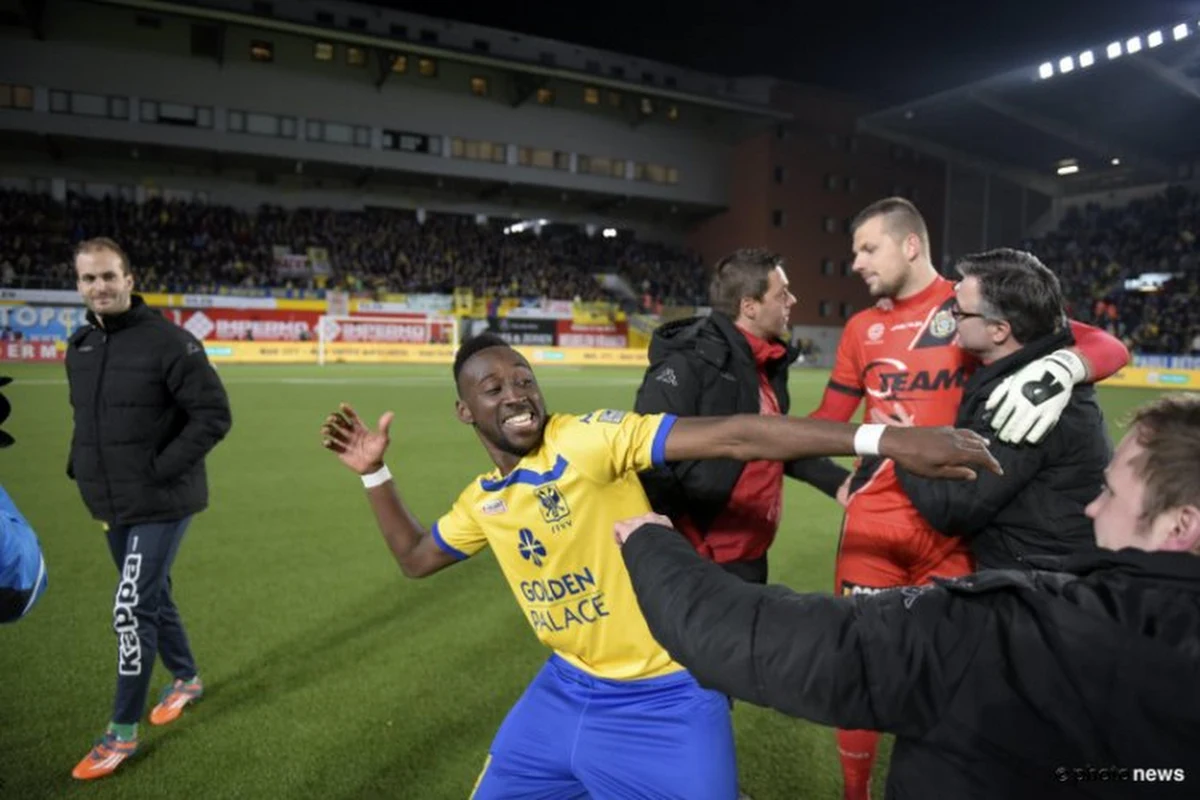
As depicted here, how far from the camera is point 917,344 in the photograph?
3557 millimetres

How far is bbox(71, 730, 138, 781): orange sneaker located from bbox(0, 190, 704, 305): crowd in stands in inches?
1304

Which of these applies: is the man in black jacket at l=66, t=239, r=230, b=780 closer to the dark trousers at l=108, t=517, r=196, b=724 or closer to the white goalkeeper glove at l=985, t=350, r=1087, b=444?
the dark trousers at l=108, t=517, r=196, b=724

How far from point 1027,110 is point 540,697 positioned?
42.9m

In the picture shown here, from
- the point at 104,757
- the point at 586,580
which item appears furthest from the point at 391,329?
the point at 586,580

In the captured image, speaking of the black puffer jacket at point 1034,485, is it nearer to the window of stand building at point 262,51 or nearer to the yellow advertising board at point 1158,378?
the yellow advertising board at point 1158,378

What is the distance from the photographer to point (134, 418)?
12.6ft

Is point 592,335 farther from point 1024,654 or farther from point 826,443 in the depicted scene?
point 1024,654

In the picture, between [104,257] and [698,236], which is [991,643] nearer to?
[104,257]

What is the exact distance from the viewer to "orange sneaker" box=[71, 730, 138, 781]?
346 cm

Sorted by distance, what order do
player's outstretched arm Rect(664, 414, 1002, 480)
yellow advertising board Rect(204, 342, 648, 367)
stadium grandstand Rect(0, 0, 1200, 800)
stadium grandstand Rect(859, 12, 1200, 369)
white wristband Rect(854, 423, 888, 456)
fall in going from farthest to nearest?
stadium grandstand Rect(859, 12, 1200, 369) → yellow advertising board Rect(204, 342, 648, 367) → stadium grandstand Rect(0, 0, 1200, 800) → white wristband Rect(854, 423, 888, 456) → player's outstretched arm Rect(664, 414, 1002, 480)

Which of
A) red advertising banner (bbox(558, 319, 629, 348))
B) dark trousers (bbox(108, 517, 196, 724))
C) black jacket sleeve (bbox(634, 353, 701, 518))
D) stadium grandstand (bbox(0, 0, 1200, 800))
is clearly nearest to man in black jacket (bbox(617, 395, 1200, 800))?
black jacket sleeve (bbox(634, 353, 701, 518))

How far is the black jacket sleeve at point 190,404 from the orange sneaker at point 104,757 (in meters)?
1.18

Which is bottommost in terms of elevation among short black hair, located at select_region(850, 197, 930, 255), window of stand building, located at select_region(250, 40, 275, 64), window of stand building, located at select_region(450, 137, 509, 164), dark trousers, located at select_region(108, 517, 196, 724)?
dark trousers, located at select_region(108, 517, 196, 724)

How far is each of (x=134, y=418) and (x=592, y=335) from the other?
38.6 meters
